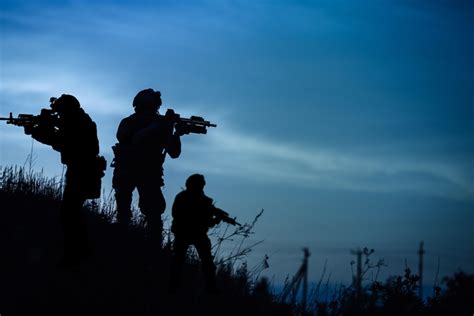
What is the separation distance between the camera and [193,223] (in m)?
7.53

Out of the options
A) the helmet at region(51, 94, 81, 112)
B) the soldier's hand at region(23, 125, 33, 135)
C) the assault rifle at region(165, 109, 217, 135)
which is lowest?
the soldier's hand at region(23, 125, 33, 135)

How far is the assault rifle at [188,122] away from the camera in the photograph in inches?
432

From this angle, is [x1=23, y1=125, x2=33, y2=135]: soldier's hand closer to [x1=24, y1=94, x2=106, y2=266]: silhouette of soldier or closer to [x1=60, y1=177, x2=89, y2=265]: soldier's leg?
[x1=24, y1=94, x2=106, y2=266]: silhouette of soldier

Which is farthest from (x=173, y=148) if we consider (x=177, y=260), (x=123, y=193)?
(x=177, y=260)

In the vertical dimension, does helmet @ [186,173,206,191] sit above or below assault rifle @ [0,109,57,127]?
below

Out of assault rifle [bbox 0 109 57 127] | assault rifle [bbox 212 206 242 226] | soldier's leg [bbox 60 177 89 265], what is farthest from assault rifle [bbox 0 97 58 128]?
assault rifle [bbox 212 206 242 226]

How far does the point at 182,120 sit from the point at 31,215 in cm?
271

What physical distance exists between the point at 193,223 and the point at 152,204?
321cm

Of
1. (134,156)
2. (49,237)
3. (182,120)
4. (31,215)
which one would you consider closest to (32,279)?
(49,237)

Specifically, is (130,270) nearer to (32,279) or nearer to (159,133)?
(32,279)

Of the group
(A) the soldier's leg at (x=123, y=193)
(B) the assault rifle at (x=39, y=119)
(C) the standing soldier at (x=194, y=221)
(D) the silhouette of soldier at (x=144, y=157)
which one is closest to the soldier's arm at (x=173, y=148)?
(D) the silhouette of soldier at (x=144, y=157)

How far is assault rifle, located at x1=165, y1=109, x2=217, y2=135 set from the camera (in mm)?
10961

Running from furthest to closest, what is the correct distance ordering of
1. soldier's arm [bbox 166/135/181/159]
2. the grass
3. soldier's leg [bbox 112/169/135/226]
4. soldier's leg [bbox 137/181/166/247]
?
soldier's arm [bbox 166/135/181/159], soldier's leg [bbox 112/169/135/226], soldier's leg [bbox 137/181/166/247], the grass

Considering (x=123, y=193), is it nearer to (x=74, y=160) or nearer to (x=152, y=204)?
(x=152, y=204)
